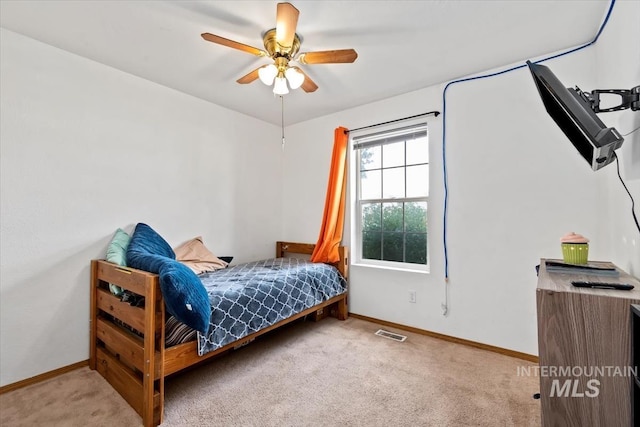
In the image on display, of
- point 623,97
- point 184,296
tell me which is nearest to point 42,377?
point 184,296

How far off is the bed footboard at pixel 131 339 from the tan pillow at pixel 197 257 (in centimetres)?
66

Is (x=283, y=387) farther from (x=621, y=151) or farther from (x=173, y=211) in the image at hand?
(x=621, y=151)

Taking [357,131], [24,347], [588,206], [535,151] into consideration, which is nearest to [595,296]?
[588,206]

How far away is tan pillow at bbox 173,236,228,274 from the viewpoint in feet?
8.91

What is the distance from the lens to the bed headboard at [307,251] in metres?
3.17

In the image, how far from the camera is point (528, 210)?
7.46ft

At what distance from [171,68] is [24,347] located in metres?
2.31

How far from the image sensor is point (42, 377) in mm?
2016

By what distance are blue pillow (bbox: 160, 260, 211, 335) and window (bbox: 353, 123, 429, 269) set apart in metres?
2.03

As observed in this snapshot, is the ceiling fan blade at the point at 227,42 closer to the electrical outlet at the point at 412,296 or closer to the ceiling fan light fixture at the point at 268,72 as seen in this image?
the ceiling fan light fixture at the point at 268,72

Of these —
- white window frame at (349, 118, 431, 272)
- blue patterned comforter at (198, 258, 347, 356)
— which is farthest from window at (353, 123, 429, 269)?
blue patterned comforter at (198, 258, 347, 356)

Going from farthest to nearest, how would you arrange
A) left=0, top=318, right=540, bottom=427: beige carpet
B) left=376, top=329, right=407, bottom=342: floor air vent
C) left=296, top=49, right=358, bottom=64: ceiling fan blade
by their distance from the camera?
left=376, top=329, right=407, bottom=342: floor air vent < left=296, top=49, right=358, bottom=64: ceiling fan blade < left=0, top=318, right=540, bottom=427: beige carpet

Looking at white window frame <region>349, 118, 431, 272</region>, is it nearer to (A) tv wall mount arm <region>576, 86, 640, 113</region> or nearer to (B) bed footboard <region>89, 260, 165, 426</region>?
(A) tv wall mount arm <region>576, 86, 640, 113</region>

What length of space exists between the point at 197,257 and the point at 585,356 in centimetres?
277
